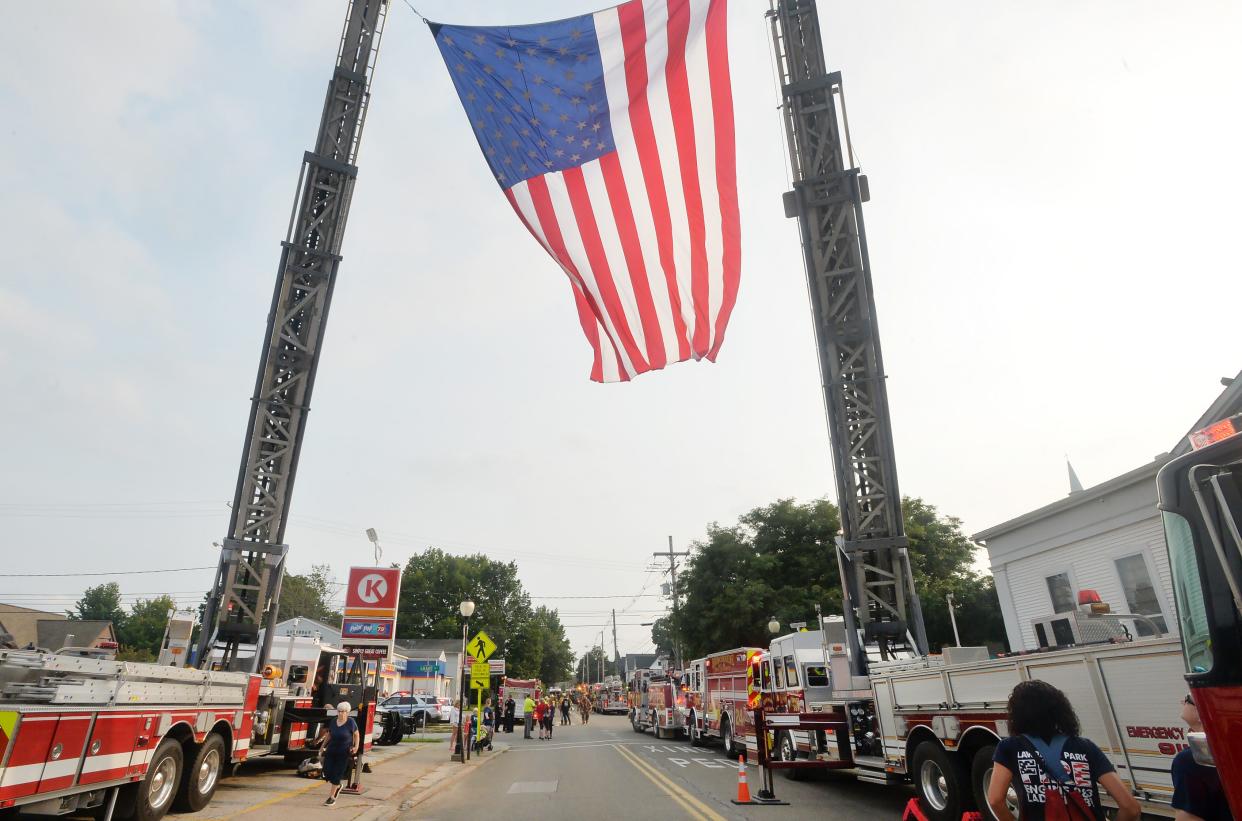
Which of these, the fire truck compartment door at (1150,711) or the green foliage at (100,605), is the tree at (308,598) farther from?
the fire truck compartment door at (1150,711)

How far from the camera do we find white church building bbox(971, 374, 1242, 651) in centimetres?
1669

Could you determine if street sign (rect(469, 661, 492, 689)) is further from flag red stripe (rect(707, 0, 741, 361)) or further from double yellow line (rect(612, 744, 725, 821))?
flag red stripe (rect(707, 0, 741, 361))

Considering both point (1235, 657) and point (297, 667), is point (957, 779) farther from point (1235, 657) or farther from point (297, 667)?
point (297, 667)

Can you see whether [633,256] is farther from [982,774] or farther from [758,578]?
[758,578]

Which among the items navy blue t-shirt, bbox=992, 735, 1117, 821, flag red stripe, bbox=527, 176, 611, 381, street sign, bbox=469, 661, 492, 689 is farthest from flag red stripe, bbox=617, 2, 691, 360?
street sign, bbox=469, 661, 492, 689

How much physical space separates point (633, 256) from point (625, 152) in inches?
56.6

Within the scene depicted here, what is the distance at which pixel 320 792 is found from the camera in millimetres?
11609

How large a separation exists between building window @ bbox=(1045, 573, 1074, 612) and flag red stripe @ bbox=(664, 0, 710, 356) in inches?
638

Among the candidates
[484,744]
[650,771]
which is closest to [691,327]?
[650,771]

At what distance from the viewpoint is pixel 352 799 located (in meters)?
11.0

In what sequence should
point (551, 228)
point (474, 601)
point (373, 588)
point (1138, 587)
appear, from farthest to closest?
point (474, 601), point (373, 588), point (1138, 587), point (551, 228)

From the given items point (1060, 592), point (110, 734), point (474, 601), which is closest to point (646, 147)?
point (110, 734)

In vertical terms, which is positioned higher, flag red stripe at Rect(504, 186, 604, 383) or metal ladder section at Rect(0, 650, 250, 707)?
flag red stripe at Rect(504, 186, 604, 383)

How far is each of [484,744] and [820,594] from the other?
17963 millimetres
